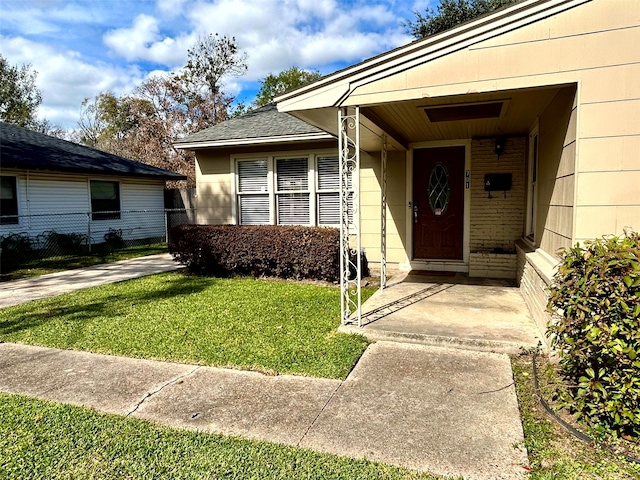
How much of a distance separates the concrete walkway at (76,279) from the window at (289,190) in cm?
230

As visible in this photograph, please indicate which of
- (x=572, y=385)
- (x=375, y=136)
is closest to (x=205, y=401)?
(x=572, y=385)

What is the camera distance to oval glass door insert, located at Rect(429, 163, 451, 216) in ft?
24.8

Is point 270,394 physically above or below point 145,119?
below

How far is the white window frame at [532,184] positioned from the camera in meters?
5.84

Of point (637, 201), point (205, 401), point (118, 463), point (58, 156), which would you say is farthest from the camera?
point (58, 156)

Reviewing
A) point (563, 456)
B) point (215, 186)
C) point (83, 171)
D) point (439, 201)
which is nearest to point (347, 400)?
point (563, 456)

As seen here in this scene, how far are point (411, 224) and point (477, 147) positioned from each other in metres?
1.78

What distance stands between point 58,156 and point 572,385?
50.8ft

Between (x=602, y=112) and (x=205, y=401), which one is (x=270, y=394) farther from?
(x=602, y=112)

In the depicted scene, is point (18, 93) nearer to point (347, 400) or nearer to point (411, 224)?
point (411, 224)

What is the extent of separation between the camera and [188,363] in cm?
383

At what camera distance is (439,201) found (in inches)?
301

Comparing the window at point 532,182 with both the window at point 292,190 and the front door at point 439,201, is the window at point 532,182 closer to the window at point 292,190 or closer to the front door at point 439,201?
the front door at point 439,201

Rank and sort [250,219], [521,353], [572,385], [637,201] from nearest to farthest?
[572,385] < [637,201] < [521,353] < [250,219]
